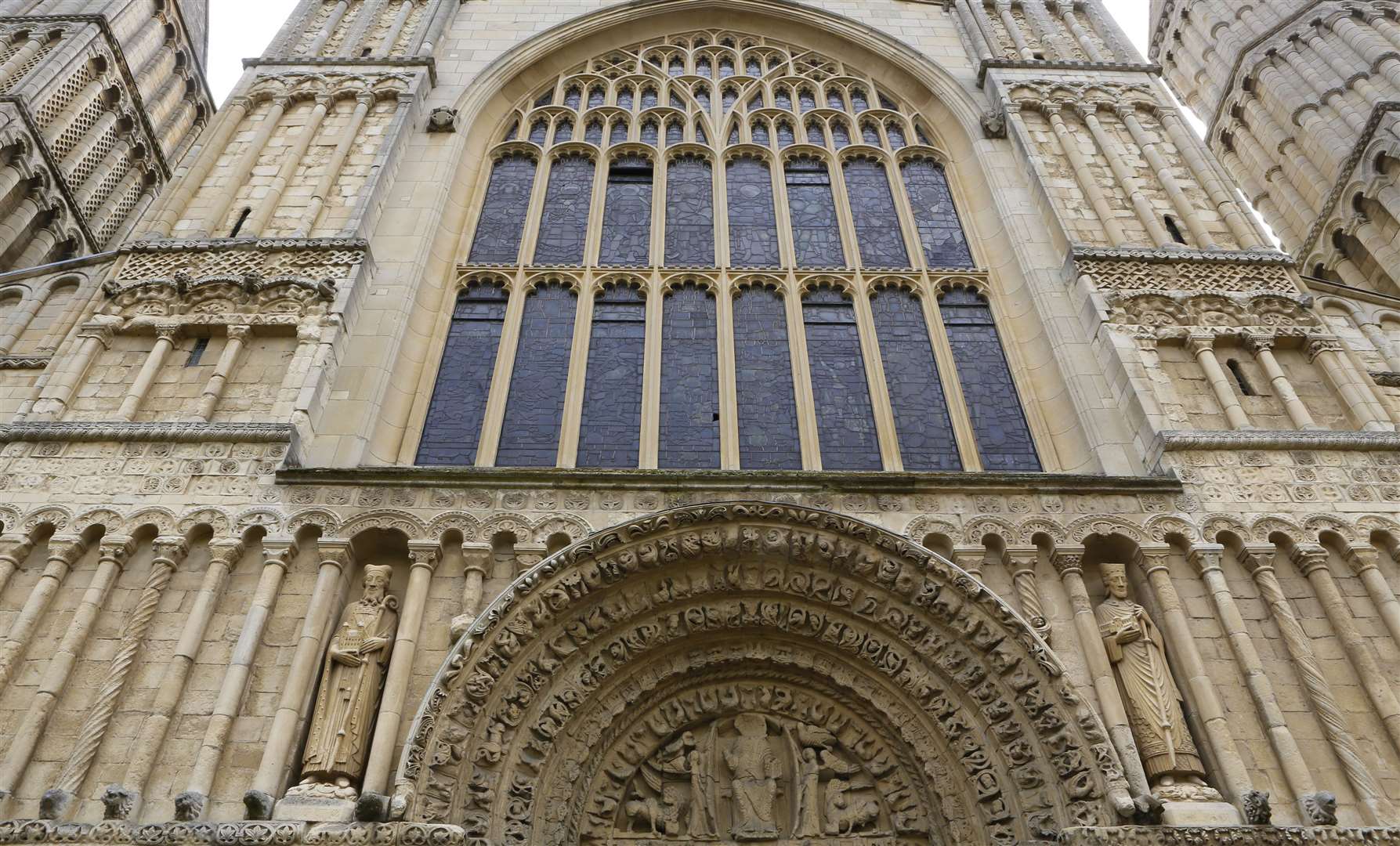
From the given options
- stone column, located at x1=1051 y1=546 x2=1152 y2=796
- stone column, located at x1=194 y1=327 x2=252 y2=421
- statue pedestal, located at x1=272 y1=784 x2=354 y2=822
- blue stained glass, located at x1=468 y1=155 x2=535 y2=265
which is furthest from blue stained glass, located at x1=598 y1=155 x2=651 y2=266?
statue pedestal, located at x1=272 y1=784 x2=354 y2=822

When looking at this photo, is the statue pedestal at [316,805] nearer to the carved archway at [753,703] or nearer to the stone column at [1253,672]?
the carved archway at [753,703]

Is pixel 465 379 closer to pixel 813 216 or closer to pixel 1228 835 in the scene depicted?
pixel 813 216

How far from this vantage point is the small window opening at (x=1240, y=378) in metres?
10.6

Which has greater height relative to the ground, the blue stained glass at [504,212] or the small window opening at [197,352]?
the blue stained glass at [504,212]

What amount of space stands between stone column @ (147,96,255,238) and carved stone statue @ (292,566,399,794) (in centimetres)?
623

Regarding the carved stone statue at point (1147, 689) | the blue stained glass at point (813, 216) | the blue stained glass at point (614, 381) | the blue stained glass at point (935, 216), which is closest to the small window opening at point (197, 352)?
the blue stained glass at point (614, 381)

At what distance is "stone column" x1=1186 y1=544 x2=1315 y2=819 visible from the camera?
742 centimetres

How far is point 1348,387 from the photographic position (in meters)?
10.3

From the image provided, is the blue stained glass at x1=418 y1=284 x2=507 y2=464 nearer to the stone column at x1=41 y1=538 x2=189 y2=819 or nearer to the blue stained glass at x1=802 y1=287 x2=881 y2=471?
the stone column at x1=41 y1=538 x2=189 y2=819

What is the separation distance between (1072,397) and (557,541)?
5.84m

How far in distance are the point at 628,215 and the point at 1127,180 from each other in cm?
662

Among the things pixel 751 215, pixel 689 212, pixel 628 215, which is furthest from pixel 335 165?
pixel 751 215

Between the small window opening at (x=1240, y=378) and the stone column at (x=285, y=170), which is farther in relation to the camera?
the stone column at (x=285, y=170)

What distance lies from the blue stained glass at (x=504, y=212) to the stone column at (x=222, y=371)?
11.0 ft
